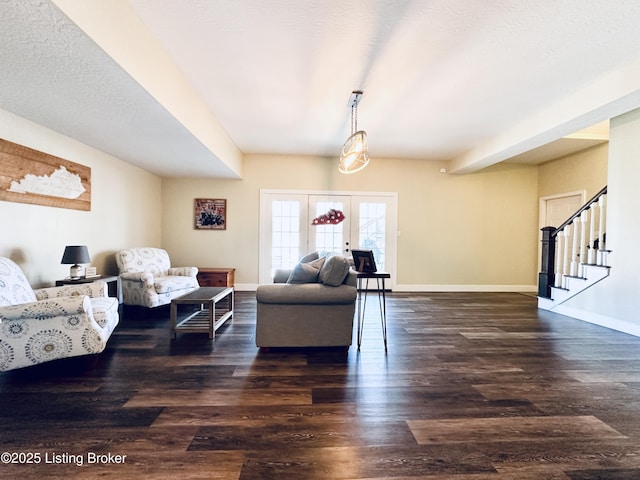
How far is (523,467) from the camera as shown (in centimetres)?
139

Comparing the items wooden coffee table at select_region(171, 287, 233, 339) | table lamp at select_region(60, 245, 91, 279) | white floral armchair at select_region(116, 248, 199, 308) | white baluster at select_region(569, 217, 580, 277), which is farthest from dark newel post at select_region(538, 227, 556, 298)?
table lamp at select_region(60, 245, 91, 279)

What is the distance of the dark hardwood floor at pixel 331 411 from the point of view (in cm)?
139

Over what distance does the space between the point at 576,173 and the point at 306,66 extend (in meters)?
5.60

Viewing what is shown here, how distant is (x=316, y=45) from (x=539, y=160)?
565 cm

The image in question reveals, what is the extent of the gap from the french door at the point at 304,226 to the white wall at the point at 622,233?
3.40 metres

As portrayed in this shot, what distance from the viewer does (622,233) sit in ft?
11.5

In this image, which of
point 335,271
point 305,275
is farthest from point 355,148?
point 305,275

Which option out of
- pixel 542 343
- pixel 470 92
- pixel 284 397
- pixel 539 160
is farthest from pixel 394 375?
pixel 539 160

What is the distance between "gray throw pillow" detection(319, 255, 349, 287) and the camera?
271cm

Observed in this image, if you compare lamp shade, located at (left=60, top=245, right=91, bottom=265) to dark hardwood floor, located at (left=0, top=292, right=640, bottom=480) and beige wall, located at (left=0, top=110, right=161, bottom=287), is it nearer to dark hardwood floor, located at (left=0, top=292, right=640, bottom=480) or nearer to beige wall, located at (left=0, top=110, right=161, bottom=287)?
beige wall, located at (left=0, top=110, right=161, bottom=287)

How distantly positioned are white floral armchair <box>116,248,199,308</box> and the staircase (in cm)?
572

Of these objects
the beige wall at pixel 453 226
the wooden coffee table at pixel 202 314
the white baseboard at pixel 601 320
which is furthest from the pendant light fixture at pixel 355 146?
the white baseboard at pixel 601 320

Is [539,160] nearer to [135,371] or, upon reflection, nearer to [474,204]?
[474,204]

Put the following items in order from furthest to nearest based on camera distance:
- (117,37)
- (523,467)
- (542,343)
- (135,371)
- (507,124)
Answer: (507,124) → (542,343) → (135,371) → (117,37) → (523,467)
